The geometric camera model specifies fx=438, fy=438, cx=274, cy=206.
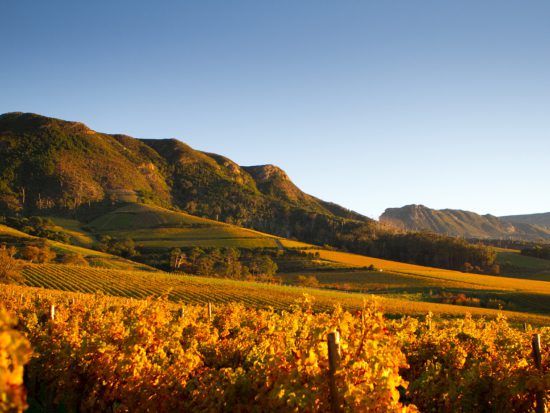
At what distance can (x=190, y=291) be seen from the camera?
1849 inches

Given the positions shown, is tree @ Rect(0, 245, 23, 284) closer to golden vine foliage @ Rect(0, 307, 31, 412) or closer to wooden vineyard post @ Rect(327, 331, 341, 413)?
wooden vineyard post @ Rect(327, 331, 341, 413)

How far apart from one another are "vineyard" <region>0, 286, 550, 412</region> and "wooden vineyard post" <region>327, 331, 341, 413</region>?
0.04 feet

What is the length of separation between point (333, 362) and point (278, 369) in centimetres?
116

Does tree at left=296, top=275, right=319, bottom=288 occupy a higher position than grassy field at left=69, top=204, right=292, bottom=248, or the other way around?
grassy field at left=69, top=204, right=292, bottom=248

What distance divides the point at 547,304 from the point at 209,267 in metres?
55.3

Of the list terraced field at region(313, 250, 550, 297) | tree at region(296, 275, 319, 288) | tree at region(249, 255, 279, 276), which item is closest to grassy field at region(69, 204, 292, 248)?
tree at region(249, 255, 279, 276)

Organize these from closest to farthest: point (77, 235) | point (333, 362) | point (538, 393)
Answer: point (333, 362) → point (538, 393) → point (77, 235)

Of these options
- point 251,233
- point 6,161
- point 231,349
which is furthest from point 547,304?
point 6,161

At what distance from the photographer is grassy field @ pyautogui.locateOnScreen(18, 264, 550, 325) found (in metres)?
40.5

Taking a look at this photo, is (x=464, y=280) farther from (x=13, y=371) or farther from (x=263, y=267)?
(x=13, y=371)

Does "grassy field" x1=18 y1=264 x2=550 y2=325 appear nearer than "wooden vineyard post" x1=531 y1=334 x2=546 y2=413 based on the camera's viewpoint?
No

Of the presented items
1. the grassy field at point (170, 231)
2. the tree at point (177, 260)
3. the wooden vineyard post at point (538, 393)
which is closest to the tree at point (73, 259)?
the tree at point (177, 260)

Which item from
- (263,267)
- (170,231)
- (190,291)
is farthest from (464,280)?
(170,231)

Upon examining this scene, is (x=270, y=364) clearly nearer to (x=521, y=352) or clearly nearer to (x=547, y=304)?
(x=521, y=352)
